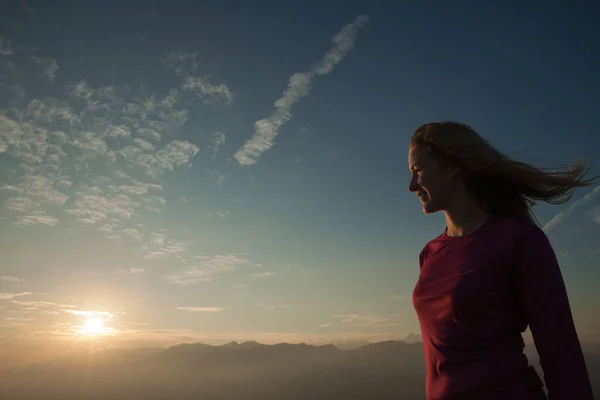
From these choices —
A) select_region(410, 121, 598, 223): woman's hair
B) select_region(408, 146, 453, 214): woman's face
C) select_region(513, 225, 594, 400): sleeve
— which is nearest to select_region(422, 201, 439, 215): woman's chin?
select_region(408, 146, 453, 214): woman's face

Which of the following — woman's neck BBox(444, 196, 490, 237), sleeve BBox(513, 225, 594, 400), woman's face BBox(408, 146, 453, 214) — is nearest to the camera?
sleeve BBox(513, 225, 594, 400)

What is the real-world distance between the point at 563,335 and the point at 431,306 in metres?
0.66

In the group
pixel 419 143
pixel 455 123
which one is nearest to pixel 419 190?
pixel 419 143

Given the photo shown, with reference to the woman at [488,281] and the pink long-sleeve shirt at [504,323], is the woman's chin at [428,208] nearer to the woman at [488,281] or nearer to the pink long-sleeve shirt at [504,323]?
the woman at [488,281]

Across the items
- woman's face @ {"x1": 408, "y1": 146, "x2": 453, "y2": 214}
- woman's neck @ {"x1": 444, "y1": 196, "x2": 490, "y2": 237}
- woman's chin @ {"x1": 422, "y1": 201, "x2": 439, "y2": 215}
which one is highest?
woman's face @ {"x1": 408, "y1": 146, "x2": 453, "y2": 214}

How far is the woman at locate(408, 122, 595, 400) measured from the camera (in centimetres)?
205

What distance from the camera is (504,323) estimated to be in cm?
213

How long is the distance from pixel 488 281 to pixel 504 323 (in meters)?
0.22

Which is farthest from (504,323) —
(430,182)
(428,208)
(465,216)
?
(430,182)

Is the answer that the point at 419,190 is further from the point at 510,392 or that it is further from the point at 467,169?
the point at 510,392

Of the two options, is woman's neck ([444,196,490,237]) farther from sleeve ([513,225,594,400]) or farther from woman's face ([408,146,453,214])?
sleeve ([513,225,594,400])

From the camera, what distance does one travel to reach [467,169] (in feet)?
8.71

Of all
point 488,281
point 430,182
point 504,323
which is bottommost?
point 504,323

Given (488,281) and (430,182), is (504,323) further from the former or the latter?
(430,182)
